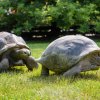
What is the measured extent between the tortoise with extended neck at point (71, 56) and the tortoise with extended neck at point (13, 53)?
0.60 meters

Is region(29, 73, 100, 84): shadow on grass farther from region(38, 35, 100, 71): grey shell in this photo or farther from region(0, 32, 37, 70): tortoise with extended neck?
region(0, 32, 37, 70): tortoise with extended neck

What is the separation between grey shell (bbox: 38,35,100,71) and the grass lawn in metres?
0.18

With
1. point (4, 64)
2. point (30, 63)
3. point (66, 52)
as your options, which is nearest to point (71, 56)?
point (66, 52)

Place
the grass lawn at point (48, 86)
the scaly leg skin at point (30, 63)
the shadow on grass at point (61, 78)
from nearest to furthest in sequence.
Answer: the grass lawn at point (48, 86) < the shadow on grass at point (61, 78) < the scaly leg skin at point (30, 63)

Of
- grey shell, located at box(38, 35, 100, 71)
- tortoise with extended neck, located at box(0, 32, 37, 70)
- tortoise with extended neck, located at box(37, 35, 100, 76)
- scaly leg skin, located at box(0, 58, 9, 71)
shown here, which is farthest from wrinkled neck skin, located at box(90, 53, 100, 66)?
scaly leg skin, located at box(0, 58, 9, 71)

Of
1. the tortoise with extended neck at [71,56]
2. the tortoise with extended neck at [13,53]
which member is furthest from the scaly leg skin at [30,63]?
the tortoise with extended neck at [71,56]

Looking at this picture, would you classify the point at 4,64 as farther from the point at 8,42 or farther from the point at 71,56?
the point at 71,56

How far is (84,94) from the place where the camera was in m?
3.78

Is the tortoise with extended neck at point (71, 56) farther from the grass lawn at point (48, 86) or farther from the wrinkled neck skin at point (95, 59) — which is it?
the grass lawn at point (48, 86)

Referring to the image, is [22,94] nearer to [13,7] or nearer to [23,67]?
[23,67]

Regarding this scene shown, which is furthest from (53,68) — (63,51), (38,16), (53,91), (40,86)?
(38,16)

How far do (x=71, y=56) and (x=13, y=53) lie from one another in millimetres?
1120

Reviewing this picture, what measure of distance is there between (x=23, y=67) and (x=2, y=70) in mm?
618

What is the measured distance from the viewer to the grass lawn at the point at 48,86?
3.74 metres
